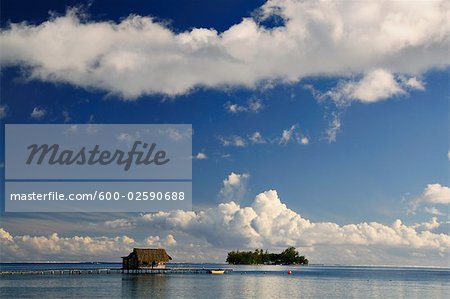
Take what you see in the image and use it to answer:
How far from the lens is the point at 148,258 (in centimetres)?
11688

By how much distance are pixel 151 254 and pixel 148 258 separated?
114 centimetres

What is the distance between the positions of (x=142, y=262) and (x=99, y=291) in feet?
148

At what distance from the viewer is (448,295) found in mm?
76688

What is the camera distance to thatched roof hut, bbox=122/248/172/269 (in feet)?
383

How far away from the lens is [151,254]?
117562 millimetres

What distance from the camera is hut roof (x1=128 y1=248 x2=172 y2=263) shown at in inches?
4601

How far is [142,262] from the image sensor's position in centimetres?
11662

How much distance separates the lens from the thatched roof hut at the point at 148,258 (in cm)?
11669

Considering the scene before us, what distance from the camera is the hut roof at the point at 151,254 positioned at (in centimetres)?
11688

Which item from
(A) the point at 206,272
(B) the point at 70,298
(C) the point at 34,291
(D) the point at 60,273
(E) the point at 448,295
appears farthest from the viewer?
(A) the point at 206,272

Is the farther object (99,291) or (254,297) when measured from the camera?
(99,291)

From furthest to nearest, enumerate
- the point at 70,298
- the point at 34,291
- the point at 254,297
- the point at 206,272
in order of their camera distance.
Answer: the point at 206,272
the point at 34,291
the point at 254,297
the point at 70,298

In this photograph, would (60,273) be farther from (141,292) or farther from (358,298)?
(358,298)

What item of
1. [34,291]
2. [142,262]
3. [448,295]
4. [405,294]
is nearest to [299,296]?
[405,294]
